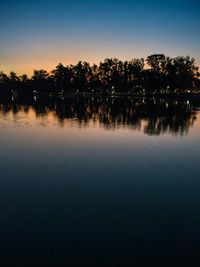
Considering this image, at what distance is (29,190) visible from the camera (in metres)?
11.4

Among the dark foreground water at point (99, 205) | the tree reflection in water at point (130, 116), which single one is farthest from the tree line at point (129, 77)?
the dark foreground water at point (99, 205)

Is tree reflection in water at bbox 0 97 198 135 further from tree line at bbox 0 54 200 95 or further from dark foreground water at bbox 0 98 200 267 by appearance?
tree line at bbox 0 54 200 95

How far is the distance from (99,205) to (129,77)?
133083 millimetres

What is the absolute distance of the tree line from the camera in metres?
121

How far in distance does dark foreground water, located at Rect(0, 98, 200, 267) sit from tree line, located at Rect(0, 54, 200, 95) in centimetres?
10693

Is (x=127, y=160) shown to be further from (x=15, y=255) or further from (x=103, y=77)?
(x=103, y=77)

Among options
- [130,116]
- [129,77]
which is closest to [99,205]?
[130,116]

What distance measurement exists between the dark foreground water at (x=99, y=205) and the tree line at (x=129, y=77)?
10693 centimetres

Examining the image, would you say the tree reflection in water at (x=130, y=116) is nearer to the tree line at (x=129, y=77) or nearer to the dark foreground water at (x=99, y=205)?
the dark foreground water at (x=99, y=205)

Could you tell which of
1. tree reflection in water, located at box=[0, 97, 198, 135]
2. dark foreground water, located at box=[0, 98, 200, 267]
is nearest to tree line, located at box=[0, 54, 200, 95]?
tree reflection in water, located at box=[0, 97, 198, 135]

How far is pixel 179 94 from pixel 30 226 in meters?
128

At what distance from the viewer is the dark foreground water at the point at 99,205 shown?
7.27 metres

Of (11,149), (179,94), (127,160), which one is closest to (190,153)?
(127,160)

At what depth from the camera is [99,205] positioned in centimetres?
1002
